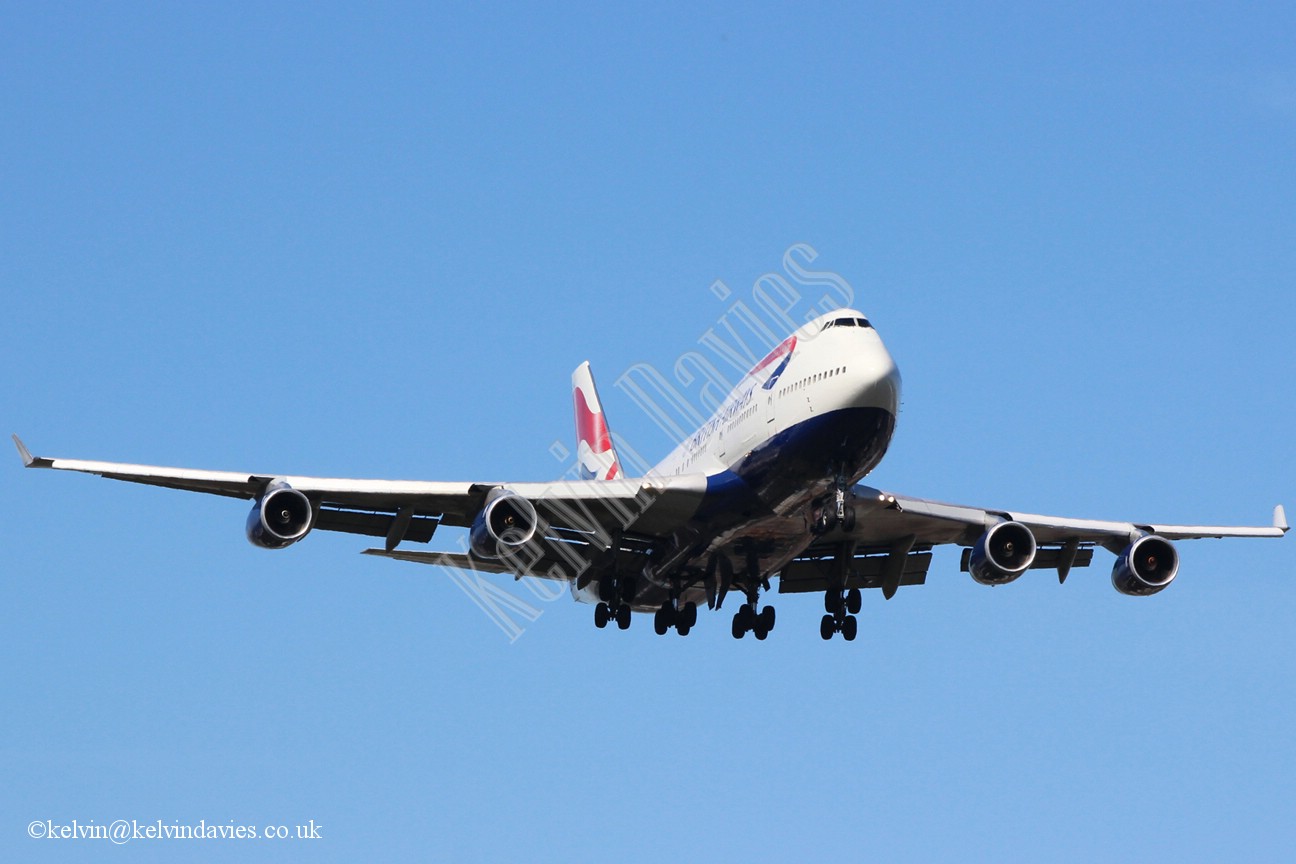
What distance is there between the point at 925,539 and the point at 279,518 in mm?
16892

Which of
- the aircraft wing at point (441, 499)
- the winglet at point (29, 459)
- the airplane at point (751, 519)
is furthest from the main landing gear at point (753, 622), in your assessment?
the winglet at point (29, 459)

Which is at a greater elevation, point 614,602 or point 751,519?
point 614,602

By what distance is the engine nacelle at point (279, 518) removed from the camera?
3925 cm

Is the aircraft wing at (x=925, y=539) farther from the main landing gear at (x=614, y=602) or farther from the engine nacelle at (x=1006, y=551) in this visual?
the main landing gear at (x=614, y=602)

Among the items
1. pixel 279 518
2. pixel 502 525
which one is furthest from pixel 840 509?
pixel 279 518

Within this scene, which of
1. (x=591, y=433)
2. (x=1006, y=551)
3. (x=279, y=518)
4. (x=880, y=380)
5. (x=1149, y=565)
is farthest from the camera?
(x=591, y=433)

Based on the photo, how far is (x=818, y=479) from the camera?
127 feet

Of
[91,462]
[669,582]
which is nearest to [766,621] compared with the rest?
[669,582]

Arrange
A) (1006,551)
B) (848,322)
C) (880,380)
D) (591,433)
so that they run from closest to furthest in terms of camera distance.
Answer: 1. (880,380)
2. (848,322)
3. (1006,551)
4. (591,433)

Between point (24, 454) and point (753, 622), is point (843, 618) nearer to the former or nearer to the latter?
point (753, 622)

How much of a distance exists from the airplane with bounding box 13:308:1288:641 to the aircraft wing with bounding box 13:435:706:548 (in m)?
0.05

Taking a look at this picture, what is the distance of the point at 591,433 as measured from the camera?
5972 cm

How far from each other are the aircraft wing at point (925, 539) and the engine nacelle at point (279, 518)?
12953 millimetres

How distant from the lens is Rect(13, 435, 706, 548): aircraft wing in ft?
131
